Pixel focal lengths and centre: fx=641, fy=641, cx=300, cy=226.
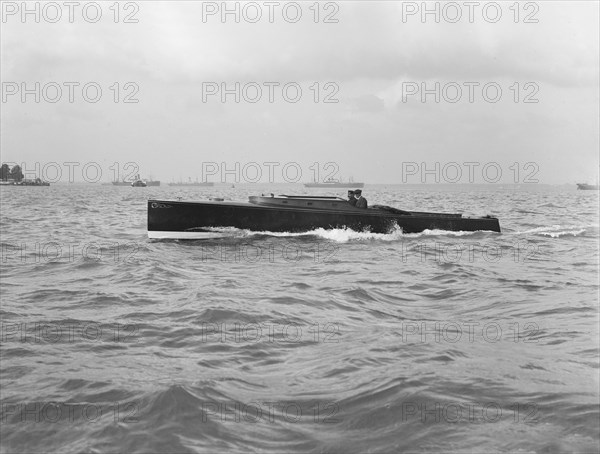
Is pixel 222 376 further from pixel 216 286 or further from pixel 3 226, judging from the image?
pixel 3 226

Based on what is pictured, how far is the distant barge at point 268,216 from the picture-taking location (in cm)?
2500

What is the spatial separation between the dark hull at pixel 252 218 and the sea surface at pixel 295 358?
6501mm

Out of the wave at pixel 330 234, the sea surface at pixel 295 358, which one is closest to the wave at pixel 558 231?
the wave at pixel 330 234

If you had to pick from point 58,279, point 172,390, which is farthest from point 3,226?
point 172,390

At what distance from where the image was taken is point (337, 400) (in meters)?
7.10

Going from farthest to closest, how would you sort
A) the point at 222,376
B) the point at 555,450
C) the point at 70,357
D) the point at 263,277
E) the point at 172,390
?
the point at 263,277 < the point at 70,357 < the point at 222,376 < the point at 172,390 < the point at 555,450

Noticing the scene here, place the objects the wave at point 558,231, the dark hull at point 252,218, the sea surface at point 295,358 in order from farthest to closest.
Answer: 1. the wave at point 558,231
2. the dark hull at point 252,218
3. the sea surface at point 295,358

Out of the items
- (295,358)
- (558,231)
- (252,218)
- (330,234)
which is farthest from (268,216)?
(295,358)

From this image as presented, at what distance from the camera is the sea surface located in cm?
621

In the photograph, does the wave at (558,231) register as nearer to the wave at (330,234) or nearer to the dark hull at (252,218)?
the wave at (330,234)

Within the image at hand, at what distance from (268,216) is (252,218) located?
0.64 meters

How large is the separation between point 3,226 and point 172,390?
1143 inches

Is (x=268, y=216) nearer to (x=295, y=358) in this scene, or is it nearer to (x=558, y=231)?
(x=558, y=231)

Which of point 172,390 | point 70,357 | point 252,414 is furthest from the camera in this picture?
point 70,357
